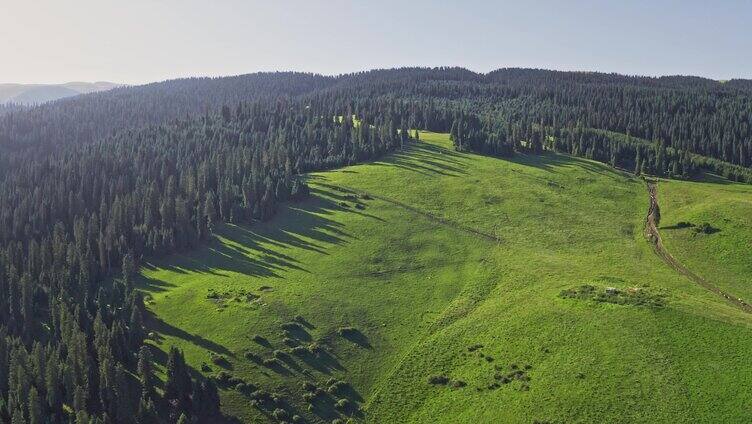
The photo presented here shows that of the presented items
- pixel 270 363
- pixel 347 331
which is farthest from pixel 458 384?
pixel 270 363

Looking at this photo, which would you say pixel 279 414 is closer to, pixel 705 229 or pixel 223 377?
pixel 223 377

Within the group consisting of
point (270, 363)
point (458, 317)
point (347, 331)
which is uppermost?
point (458, 317)

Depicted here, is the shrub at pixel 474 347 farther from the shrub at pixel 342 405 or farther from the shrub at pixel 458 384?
the shrub at pixel 342 405

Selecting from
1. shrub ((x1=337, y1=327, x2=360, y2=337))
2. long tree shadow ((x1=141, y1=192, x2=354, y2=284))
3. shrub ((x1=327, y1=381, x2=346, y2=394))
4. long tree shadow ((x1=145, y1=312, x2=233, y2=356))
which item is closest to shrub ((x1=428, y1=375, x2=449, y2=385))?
shrub ((x1=327, y1=381, x2=346, y2=394))

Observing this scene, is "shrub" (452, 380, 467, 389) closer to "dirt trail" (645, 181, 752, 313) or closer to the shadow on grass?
the shadow on grass

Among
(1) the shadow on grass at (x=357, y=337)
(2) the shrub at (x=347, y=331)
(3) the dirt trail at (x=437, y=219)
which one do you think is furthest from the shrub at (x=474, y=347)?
(3) the dirt trail at (x=437, y=219)

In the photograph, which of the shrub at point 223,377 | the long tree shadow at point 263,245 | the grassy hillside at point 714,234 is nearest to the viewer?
the shrub at point 223,377
